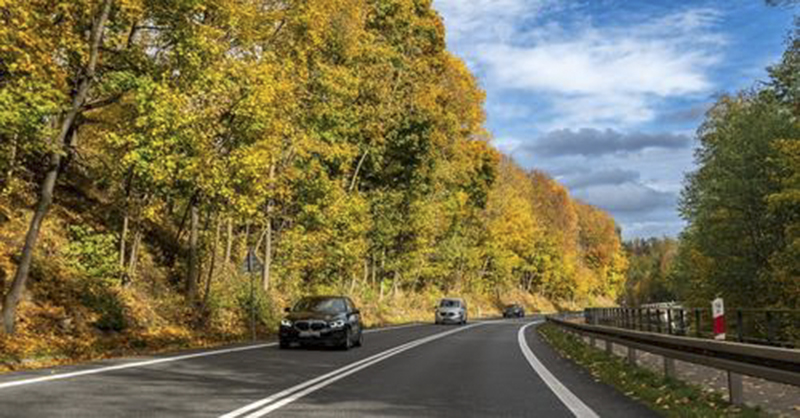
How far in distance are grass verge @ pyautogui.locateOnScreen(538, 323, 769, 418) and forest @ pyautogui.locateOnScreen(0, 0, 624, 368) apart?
918cm

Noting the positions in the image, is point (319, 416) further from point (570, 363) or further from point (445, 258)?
point (445, 258)

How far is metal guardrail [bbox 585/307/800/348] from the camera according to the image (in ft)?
45.9

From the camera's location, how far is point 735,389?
26.9 ft

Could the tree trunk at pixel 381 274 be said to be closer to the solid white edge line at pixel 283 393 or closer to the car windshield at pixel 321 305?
the car windshield at pixel 321 305

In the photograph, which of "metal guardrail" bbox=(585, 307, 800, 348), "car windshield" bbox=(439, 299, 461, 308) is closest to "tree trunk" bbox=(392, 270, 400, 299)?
"car windshield" bbox=(439, 299, 461, 308)

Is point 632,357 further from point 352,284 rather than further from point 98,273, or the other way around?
point 352,284

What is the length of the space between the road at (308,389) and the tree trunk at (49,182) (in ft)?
9.23

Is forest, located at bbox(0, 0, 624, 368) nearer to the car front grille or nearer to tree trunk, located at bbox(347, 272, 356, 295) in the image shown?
tree trunk, located at bbox(347, 272, 356, 295)

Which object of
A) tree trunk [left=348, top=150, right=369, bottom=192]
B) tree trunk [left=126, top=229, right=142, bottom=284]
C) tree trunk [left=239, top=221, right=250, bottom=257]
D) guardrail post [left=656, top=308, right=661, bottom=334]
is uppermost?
tree trunk [left=348, top=150, right=369, bottom=192]

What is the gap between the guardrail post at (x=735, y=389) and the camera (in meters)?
8.13

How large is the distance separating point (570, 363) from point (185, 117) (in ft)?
31.7

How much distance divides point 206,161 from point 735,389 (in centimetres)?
1205

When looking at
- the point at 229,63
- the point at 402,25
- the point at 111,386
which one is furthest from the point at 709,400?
the point at 402,25

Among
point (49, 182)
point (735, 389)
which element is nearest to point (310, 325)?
point (49, 182)
